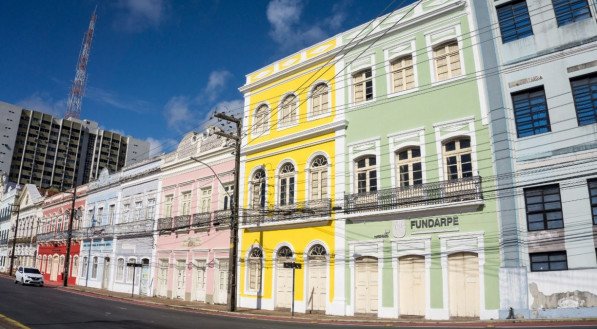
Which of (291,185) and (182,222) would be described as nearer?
(291,185)

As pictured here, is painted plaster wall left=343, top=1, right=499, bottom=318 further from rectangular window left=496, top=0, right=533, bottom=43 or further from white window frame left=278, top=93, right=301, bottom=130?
white window frame left=278, top=93, right=301, bottom=130

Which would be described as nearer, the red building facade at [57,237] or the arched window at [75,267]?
the arched window at [75,267]

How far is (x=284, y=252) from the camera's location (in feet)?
75.7

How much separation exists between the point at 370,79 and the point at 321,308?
34.6 feet

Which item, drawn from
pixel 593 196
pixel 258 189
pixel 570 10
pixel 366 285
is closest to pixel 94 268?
pixel 258 189

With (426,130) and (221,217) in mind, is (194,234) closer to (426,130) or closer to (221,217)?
(221,217)

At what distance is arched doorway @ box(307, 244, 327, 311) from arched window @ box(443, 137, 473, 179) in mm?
6764

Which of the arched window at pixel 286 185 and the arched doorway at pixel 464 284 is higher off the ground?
the arched window at pixel 286 185

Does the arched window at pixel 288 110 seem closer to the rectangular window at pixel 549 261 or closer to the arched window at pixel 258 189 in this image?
the arched window at pixel 258 189

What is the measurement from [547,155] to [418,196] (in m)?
4.70

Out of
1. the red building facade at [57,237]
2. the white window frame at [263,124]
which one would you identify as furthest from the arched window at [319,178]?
the red building facade at [57,237]

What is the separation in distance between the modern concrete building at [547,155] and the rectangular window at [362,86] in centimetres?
548

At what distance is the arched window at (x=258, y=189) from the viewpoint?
25.0 meters

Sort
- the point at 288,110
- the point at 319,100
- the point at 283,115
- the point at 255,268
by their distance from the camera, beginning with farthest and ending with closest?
the point at 283,115, the point at 288,110, the point at 255,268, the point at 319,100
